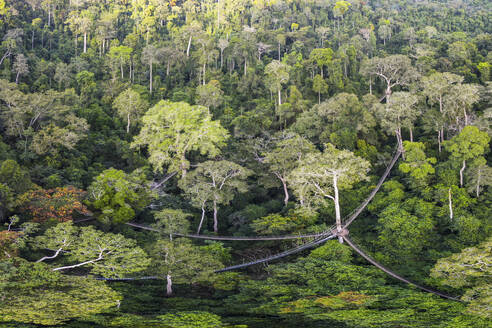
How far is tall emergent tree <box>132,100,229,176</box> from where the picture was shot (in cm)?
2867

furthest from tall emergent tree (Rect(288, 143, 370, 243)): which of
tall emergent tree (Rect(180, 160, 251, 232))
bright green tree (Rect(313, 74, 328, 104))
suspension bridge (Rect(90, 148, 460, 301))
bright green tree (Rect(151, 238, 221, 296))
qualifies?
bright green tree (Rect(313, 74, 328, 104))

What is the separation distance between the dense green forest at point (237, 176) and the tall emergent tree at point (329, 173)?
0.14m

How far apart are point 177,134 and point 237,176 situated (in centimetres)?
511

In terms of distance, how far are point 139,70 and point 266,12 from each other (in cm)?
2051

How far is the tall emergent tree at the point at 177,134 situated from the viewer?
28.7 meters

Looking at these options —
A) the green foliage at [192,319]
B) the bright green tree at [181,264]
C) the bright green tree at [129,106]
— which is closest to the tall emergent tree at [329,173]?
the bright green tree at [181,264]

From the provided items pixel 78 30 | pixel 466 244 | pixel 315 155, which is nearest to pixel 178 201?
pixel 315 155

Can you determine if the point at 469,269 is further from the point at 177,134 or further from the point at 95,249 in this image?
the point at 177,134

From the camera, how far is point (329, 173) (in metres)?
23.5

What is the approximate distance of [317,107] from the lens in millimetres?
32844

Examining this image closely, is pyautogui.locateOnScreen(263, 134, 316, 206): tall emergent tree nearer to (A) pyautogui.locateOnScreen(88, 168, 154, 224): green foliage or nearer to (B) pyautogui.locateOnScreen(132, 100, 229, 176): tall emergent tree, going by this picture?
(B) pyautogui.locateOnScreen(132, 100, 229, 176): tall emergent tree

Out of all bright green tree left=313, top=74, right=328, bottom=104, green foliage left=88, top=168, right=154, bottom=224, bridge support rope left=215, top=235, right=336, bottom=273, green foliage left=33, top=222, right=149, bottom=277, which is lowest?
bridge support rope left=215, top=235, right=336, bottom=273

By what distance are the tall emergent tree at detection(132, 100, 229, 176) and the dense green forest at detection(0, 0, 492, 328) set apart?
5.6 inches

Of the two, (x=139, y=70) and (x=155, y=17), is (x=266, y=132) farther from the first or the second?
(x=155, y=17)
